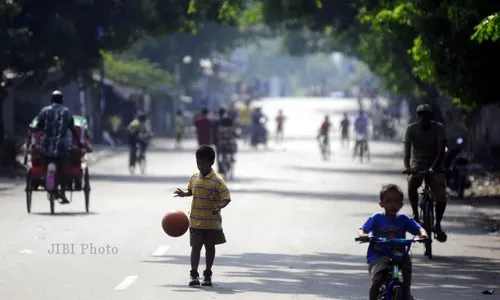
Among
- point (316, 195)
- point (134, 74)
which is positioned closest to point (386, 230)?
point (316, 195)

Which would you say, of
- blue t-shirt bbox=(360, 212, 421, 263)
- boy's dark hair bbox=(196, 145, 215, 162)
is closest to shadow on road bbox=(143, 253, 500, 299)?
boy's dark hair bbox=(196, 145, 215, 162)

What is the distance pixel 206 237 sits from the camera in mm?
14203

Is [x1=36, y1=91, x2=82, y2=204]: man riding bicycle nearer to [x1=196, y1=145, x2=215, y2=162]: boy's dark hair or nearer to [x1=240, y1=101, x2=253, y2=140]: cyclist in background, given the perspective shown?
[x1=196, y1=145, x2=215, y2=162]: boy's dark hair

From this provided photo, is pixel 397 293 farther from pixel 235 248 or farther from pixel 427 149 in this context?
pixel 235 248

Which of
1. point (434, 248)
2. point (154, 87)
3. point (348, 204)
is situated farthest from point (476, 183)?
point (154, 87)

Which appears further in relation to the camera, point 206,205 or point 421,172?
point 421,172

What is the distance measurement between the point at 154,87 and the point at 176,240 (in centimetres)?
5819

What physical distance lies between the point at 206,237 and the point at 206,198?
43 cm

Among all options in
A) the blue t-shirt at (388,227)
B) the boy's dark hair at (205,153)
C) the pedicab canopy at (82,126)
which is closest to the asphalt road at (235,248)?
the pedicab canopy at (82,126)

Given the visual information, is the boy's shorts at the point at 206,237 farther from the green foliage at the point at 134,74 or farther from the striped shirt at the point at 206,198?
the green foliage at the point at 134,74

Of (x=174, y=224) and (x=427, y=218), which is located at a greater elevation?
(x=174, y=224)

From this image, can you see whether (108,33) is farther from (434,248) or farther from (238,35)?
(238,35)

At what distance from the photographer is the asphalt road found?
1430cm

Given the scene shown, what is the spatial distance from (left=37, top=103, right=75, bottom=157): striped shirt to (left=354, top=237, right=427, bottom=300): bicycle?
43.6ft
